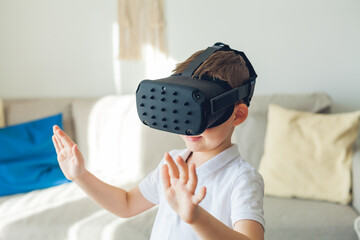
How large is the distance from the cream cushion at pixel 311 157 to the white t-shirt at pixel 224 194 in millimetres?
1172

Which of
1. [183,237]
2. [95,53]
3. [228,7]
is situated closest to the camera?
[183,237]

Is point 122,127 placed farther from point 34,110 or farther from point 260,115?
point 260,115

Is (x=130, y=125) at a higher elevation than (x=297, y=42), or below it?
below

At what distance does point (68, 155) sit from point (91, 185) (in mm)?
106

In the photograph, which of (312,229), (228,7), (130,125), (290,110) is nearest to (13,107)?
(130,125)

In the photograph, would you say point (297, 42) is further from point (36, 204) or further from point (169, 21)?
point (36, 204)

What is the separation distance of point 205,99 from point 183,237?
0.35 metres

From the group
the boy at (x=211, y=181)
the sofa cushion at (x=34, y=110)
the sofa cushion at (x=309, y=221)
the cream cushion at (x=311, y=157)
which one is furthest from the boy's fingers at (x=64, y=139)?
the sofa cushion at (x=34, y=110)

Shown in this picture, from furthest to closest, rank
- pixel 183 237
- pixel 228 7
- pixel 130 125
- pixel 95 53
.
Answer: pixel 95 53, pixel 228 7, pixel 130 125, pixel 183 237

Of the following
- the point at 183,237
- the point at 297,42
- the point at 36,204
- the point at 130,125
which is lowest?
the point at 36,204

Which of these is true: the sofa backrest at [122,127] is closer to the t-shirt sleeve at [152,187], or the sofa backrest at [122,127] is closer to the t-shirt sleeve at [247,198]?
the t-shirt sleeve at [152,187]

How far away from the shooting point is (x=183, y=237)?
3.06 ft

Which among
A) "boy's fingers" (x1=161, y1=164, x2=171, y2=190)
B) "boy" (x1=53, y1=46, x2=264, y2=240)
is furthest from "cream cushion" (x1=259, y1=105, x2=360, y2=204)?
"boy's fingers" (x1=161, y1=164, x2=171, y2=190)

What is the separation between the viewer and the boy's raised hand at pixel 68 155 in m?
0.96
